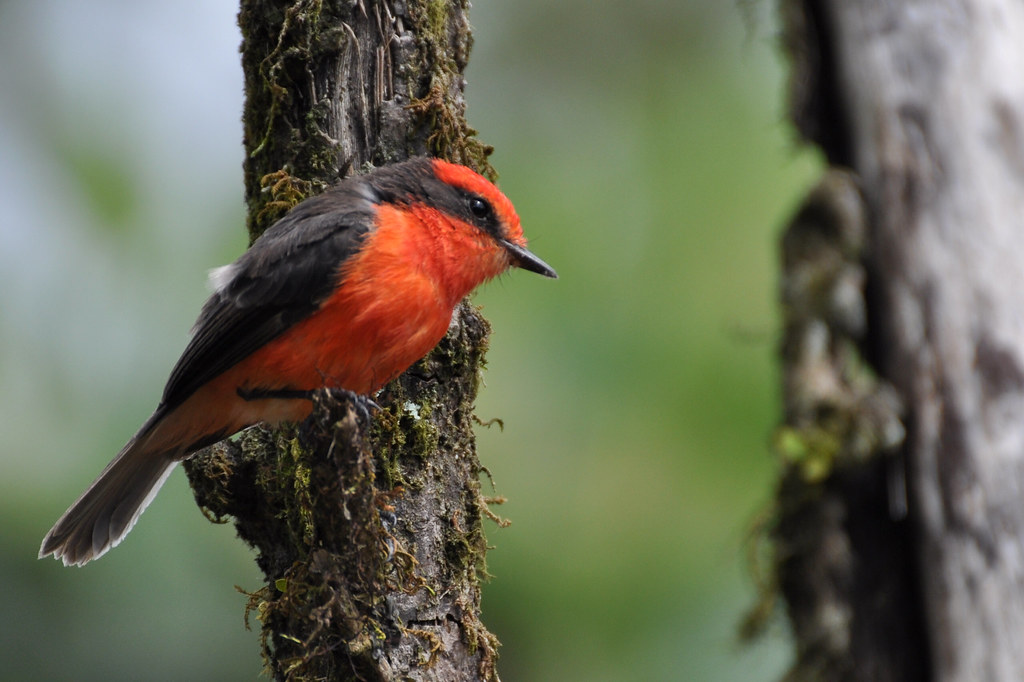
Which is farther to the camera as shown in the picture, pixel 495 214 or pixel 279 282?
pixel 495 214

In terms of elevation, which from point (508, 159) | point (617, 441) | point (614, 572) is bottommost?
point (614, 572)

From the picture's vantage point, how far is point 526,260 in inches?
180

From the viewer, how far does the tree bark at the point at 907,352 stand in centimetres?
213

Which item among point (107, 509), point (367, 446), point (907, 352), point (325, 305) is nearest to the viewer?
point (907, 352)

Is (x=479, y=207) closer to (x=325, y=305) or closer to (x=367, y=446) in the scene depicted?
(x=325, y=305)

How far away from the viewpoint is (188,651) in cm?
516

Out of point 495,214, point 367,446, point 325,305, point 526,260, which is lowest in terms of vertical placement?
point 367,446

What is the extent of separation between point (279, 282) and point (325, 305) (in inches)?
9.2

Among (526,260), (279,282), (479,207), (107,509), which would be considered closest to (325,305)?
(279,282)

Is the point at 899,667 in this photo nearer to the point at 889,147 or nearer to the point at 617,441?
the point at 889,147

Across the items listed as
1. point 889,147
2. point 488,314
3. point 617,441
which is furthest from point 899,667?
point 488,314

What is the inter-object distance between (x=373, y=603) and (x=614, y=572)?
149cm

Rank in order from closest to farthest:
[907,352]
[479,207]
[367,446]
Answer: [907,352]
[367,446]
[479,207]

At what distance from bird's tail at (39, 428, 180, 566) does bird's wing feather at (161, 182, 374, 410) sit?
0.50 metres
